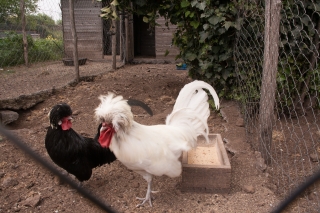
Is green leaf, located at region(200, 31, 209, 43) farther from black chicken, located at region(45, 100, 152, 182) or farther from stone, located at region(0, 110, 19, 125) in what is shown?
stone, located at region(0, 110, 19, 125)

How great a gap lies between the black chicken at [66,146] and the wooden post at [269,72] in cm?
142

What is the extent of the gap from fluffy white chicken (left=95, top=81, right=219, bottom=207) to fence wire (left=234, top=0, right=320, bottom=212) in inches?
40.8

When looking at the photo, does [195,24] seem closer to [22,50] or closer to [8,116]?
[8,116]

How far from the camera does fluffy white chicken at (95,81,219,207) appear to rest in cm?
240

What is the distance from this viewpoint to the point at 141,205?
2727mm

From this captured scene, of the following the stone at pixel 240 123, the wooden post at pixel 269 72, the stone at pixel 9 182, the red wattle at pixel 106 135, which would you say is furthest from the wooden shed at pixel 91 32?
the red wattle at pixel 106 135

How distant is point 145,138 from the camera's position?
2572mm

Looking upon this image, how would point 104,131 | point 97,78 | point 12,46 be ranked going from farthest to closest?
1. point 12,46
2. point 97,78
3. point 104,131

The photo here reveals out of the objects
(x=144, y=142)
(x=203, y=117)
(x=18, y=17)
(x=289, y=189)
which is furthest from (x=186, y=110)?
(x=18, y=17)

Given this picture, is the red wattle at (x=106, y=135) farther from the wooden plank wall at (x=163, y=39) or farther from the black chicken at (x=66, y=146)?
the wooden plank wall at (x=163, y=39)

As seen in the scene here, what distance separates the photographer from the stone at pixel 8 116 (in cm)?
450

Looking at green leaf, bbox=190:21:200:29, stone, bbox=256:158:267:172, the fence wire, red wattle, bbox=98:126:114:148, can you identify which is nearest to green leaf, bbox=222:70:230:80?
the fence wire

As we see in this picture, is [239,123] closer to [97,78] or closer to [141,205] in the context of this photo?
[141,205]

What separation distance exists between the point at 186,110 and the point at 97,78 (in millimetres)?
5004
